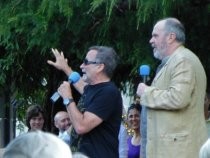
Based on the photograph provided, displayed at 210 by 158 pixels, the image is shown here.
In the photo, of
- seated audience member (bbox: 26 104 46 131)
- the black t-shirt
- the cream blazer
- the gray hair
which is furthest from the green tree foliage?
seated audience member (bbox: 26 104 46 131)

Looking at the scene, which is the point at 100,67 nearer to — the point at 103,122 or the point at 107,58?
the point at 107,58

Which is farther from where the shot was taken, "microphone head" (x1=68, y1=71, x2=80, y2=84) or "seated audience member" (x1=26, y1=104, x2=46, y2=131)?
"seated audience member" (x1=26, y1=104, x2=46, y2=131)

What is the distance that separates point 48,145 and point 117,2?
3714 mm

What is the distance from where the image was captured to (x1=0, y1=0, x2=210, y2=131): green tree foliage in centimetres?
675

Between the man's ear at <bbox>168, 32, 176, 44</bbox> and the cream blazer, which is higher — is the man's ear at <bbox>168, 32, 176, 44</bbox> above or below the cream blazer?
above

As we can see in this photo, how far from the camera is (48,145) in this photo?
303cm

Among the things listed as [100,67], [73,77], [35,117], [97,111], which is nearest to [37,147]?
[97,111]

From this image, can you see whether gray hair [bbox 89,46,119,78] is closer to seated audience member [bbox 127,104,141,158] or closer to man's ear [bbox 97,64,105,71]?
man's ear [bbox 97,64,105,71]

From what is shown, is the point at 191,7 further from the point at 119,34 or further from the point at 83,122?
the point at 83,122

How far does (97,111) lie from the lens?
6020 mm

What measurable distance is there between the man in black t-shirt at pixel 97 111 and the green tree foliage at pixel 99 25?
56 centimetres

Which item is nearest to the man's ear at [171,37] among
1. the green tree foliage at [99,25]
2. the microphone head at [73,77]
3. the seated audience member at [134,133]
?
the green tree foliage at [99,25]

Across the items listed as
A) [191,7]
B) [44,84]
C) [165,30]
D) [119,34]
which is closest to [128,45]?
[119,34]

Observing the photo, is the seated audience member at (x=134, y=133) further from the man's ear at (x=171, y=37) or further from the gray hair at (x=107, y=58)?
the man's ear at (x=171, y=37)
